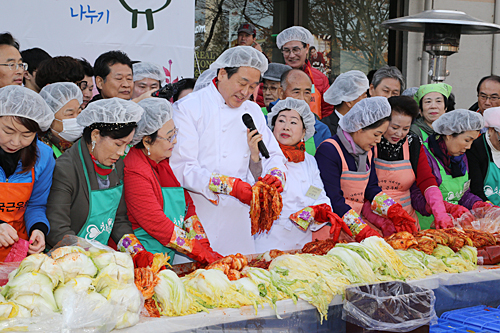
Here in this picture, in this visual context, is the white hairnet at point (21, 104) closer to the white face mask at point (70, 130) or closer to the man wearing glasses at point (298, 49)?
the white face mask at point (70, 130)

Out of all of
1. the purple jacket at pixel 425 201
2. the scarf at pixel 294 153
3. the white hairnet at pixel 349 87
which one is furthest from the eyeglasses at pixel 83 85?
the purple jacket at pixel 425 201

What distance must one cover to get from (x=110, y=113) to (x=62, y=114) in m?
0.67

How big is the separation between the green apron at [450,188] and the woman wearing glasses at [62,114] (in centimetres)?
314

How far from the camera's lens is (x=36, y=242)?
261 centimetres

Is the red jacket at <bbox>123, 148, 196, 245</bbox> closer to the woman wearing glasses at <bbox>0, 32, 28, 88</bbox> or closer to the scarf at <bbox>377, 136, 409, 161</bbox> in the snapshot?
the woman wearing glasses at <bbox>0, 32, 28, 88</bbox>

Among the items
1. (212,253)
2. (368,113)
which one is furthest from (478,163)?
(212,253)

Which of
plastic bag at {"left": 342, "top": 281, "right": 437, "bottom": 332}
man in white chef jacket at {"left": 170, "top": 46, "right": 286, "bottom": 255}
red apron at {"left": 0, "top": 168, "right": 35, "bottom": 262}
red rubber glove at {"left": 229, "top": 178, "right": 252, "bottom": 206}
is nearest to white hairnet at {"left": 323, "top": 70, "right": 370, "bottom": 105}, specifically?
man in white chef jacket at {"left": 170, "top": 46, "right": 286, "bottom": 255}

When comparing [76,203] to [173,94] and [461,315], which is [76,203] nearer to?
[173,94]

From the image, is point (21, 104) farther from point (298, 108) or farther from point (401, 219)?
point (401, 219)

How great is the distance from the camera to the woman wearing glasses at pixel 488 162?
184 inches

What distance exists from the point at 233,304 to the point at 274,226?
5.11 feet

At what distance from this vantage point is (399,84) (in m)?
5.27

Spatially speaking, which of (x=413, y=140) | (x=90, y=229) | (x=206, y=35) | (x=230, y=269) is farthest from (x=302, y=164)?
(x=206, y=35)

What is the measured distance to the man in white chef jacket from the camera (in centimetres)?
348
